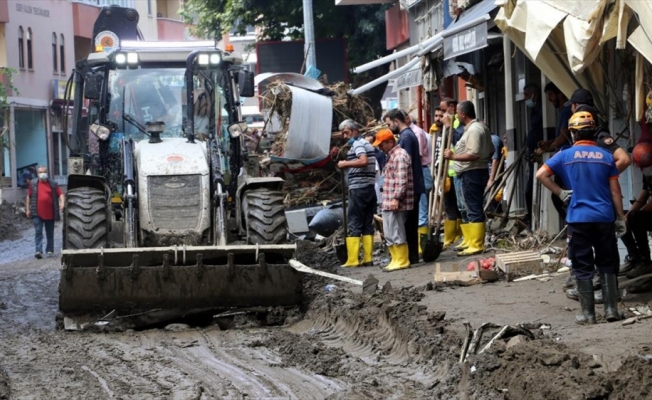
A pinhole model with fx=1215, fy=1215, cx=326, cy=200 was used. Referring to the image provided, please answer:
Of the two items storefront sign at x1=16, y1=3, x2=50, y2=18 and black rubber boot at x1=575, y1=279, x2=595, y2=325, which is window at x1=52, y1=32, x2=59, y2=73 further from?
black rubber boot at x1=575, y1=279, x2=595, y2=325

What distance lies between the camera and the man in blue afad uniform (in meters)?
9.46

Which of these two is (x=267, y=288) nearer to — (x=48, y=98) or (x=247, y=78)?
(x=247, y=78)

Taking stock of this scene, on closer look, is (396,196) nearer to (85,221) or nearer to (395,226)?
(395,226)

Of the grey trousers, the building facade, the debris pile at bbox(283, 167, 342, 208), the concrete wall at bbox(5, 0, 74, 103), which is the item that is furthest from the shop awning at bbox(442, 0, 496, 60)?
the concrete wall at bbox(5, 0, 74, 103)

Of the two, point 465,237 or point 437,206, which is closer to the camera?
point 465,237

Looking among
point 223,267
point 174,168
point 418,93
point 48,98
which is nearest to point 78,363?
point 223,267

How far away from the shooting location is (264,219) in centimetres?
1247

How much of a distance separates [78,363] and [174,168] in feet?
10.8

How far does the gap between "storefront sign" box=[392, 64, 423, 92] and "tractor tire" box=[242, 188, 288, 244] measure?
9.95 meters

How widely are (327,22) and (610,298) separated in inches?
1107

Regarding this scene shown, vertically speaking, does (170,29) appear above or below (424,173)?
above

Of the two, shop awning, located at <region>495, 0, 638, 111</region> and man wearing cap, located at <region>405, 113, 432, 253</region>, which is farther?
man wearing cap, located at <region>405, 113, 432, 253</region>

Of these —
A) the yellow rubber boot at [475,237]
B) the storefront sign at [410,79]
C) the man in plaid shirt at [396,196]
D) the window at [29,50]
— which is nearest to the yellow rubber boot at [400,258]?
the man in plaid shirt at [396,196]

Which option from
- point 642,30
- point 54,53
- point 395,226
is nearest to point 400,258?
point 395,226
